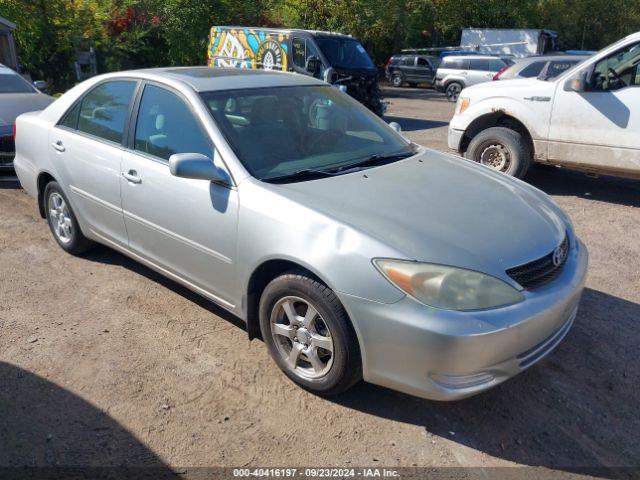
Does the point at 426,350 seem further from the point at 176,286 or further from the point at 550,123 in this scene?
the point at 550,123

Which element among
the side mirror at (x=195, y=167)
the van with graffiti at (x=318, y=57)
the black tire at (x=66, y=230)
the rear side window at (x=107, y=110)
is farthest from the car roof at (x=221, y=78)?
the van with graffiti at (x=318, y=57)

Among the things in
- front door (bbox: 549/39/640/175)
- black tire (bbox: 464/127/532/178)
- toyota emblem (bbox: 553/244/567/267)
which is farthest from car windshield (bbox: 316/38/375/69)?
toyota emblem (bbox: 553/244/567/267)

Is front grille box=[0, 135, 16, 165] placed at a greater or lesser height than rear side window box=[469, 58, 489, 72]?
lesser

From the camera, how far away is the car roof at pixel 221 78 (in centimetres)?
379

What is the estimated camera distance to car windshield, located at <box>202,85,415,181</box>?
3.45m

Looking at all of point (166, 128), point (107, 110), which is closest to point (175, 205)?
point (166, 128)

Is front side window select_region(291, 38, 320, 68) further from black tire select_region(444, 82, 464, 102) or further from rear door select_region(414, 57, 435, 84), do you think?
rear door select_region(414, 57, 435, 84)

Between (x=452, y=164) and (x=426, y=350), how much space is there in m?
1.77

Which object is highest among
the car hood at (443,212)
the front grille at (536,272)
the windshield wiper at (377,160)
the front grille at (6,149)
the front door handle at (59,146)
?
the windshield wiper at (377,160)

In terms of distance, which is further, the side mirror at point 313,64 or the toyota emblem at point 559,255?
→ the side mirror at point 313,64

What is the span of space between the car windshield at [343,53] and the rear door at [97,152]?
9096 mm

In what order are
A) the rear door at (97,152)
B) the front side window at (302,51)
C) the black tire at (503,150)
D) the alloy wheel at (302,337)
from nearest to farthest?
the alloy wheel at (302,337)
the rear door at (97,152)
the black tire at (503,150)
the front side window at (302,51)

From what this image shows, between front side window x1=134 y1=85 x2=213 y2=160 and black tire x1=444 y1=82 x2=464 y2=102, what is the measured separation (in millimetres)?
19894

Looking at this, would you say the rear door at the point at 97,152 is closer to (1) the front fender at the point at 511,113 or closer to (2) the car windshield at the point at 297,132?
(2) the car windshield at the point at 297,132
